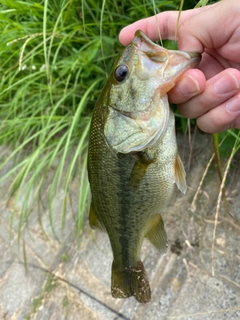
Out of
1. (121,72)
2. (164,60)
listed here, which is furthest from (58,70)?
(164,60)

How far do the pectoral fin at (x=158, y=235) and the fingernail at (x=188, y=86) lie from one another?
1.68ft

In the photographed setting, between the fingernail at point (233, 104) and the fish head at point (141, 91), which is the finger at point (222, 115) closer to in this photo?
the fingernail at point (233, 104)

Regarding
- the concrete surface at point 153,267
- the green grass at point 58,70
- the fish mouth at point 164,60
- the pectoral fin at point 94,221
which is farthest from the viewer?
the green grass at point 58,70

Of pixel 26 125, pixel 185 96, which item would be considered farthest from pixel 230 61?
pixel 26 125

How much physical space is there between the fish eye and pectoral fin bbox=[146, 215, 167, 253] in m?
0.57

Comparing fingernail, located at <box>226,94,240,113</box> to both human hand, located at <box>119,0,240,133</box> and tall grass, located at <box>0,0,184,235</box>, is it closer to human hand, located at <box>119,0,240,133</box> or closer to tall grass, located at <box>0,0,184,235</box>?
human hand, located at <box>119,0,240,133</box>

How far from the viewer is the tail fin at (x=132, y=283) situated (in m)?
1.43

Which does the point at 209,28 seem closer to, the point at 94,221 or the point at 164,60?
the point at 164,60

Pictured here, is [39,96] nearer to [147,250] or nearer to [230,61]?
[147,250]

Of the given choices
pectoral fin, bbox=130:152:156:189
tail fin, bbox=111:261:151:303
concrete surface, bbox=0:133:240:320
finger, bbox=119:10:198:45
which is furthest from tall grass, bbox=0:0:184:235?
pectoral fin, bbox=130:152:156:189

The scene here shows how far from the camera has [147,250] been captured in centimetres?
194

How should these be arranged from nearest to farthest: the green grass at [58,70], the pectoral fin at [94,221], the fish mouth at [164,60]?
the fish mouth at [164,60] → the pectoral fin at [94,221] → the green grass at [58,70]

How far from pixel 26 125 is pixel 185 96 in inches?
52.2

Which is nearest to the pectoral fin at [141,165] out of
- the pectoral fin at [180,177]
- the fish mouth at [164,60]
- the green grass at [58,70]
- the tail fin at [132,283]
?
the pectoral fin at [180,177]
